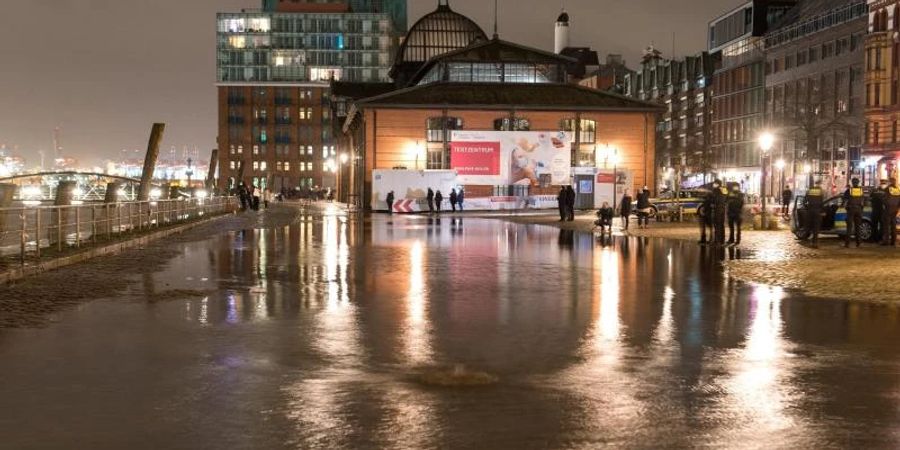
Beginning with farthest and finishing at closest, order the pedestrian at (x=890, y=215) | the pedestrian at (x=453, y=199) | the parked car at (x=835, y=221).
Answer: the pedestrian at (x=453, y=199) < the parked car at (x=835, y=221) < the pedestrian at (x=890, y=215)

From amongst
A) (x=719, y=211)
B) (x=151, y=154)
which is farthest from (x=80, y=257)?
(x=151, y=154)

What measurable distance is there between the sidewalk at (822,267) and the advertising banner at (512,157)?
34209 millimetres

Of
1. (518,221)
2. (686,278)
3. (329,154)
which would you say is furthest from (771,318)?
(329,154)

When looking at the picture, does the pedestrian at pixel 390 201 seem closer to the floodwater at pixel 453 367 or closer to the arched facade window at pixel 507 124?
the arched facade window at pixel 507 124

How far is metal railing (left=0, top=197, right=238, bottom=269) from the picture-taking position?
20.1 meters

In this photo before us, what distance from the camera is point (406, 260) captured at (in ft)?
74.3

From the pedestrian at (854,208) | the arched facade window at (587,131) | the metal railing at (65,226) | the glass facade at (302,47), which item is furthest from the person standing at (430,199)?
the glass facade at (302,47)

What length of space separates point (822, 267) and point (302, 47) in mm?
156372

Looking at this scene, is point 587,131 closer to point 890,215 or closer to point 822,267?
point 890,215

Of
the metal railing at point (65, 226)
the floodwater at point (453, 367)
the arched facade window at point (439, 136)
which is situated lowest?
the floodwater at point (453, 367)

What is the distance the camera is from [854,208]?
88.2ft

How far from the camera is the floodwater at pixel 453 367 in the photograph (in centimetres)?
696

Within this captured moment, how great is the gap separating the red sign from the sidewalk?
112 feet

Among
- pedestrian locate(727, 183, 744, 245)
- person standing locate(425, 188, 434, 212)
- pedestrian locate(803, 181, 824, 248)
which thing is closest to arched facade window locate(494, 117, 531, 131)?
person standing locate(425, 188, 434, 212)
